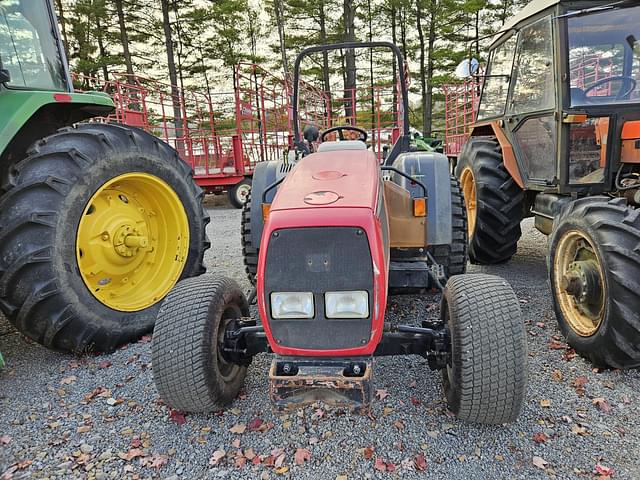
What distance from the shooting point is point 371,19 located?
2331cm

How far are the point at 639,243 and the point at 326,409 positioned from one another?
1850 millimetres

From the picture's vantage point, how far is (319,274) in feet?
5.94

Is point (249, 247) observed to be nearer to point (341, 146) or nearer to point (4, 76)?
point (341, 146)

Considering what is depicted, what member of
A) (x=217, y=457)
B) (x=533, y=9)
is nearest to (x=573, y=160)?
(x=533, y=9)

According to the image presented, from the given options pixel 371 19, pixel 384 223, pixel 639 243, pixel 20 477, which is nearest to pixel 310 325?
pixel 384 223

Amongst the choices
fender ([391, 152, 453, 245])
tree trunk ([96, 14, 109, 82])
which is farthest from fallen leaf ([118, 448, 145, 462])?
tree trunk ([96, 14, 109, 82])

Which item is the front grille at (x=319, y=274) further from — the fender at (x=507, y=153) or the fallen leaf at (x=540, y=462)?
the fender at (x=507, y=153)

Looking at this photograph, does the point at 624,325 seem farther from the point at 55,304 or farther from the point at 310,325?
the point at 55,304

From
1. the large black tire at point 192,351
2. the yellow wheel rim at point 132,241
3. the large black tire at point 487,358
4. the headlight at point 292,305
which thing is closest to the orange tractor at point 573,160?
the large black tire at point 487,358

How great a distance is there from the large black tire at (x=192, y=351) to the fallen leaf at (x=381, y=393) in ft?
2.57

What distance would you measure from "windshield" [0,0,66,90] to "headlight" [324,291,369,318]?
2.65m

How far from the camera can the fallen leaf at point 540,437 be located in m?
2.04

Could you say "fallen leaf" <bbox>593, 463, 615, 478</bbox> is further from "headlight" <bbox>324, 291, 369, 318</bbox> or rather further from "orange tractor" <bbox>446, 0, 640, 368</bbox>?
"headlight" <bbox>324, 291, 369, 318</bbox>

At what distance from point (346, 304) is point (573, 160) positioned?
2600mm
